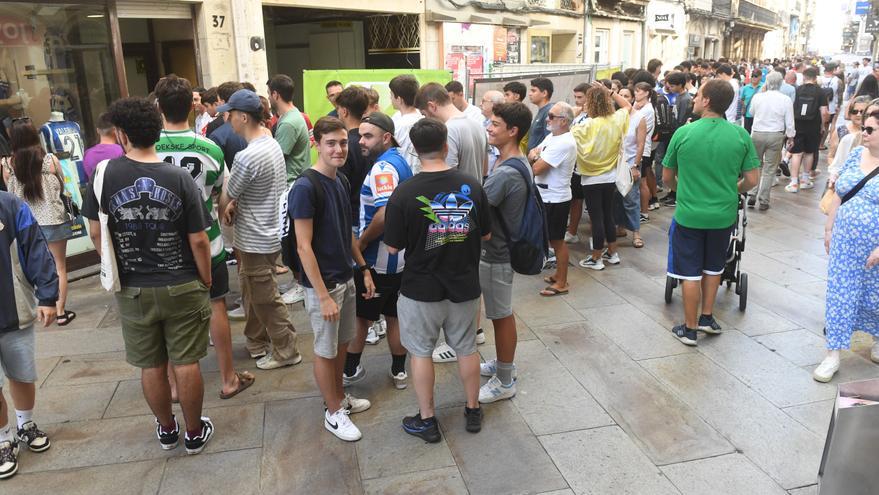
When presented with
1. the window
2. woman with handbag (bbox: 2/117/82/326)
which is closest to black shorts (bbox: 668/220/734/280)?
woman with handbag (bbox: 2/117/82/326)

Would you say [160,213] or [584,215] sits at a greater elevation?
[160,213]

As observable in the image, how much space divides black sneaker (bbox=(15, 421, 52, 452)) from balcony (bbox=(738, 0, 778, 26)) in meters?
41.3

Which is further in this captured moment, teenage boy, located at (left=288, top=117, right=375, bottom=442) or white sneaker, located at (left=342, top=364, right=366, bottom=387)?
white sneaker, located at (left=342, top=364, right=366, bottom=387)

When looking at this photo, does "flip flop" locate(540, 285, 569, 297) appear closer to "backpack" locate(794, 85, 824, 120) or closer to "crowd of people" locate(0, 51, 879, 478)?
"crowd of people" locate(0, 51, 879, 478)

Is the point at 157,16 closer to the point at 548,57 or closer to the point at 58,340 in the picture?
the point at 58,340

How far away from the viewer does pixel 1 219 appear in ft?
10.3

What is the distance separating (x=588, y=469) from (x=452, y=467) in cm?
70

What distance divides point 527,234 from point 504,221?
6.1 inches

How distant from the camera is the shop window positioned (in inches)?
679

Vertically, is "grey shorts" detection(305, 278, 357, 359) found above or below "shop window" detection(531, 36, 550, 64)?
below

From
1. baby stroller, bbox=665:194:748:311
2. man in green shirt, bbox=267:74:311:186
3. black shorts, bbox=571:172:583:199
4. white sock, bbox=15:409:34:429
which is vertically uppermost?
man in green shirt, bbox=267:74:311:186

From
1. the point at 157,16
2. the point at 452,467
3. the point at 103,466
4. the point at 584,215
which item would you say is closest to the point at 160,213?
the point at 103,466

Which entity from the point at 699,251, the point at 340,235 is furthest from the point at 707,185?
the point at 340,235

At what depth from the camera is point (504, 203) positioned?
3709 millimetres
